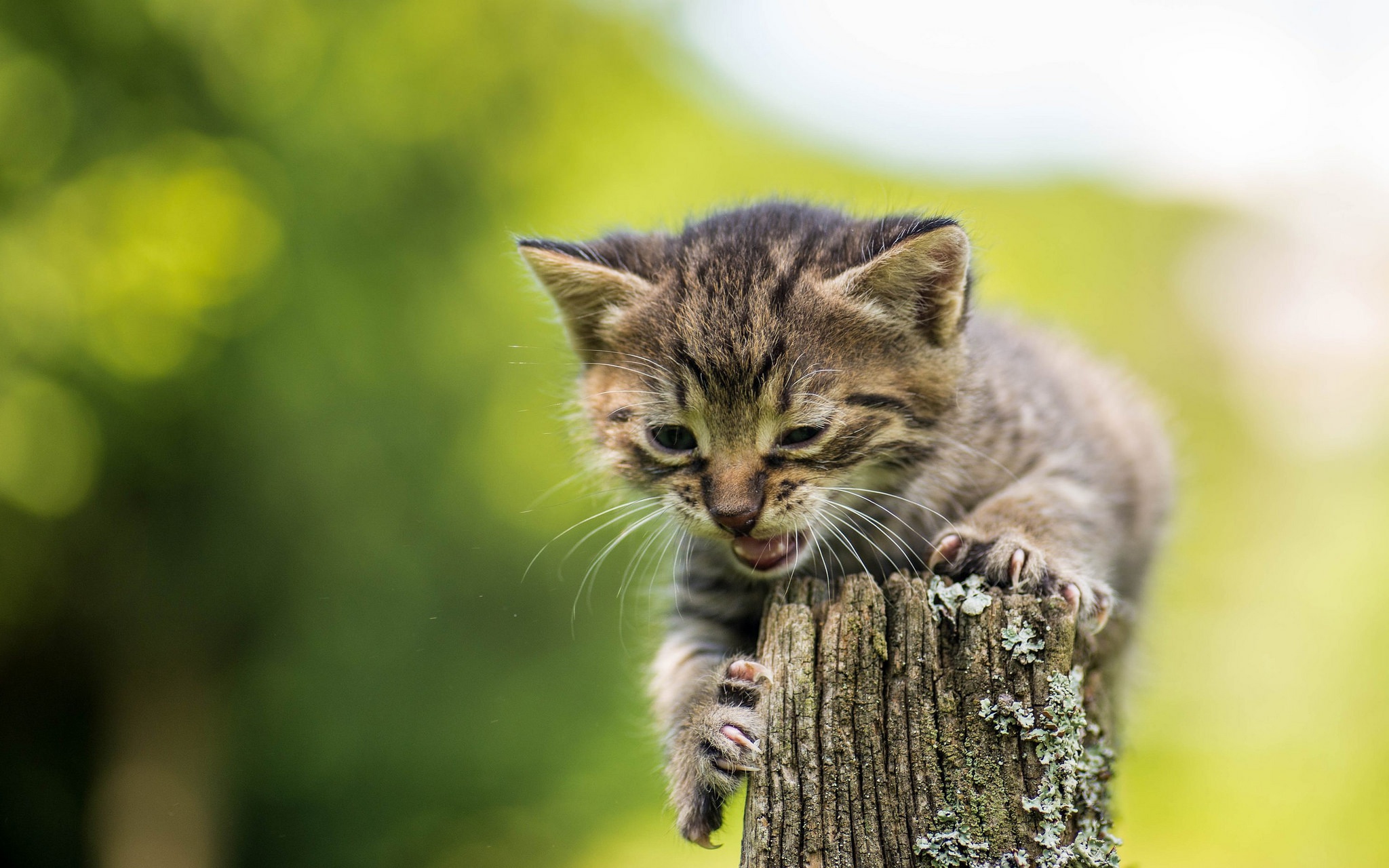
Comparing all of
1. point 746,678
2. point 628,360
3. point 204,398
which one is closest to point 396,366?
point 204,398

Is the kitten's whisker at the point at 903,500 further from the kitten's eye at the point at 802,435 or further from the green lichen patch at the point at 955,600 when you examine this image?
the green lichen patch at the point at 955,600

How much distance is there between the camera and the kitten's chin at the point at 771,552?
287cm

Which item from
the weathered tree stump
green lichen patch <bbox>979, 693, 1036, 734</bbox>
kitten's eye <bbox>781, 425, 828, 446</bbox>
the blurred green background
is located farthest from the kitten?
the blurred green background

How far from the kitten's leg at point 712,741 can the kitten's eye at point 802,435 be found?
0.63 meters

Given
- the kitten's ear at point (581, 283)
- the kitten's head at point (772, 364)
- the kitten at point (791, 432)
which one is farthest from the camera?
the kitten's ear at point (581, 283)

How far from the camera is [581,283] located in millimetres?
3270

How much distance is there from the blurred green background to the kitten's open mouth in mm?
3393

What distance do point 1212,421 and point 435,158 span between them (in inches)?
255

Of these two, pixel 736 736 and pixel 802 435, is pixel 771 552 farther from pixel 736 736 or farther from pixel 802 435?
pixel 736 736

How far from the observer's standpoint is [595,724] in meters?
8.20

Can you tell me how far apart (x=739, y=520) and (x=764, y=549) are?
0.54 feet

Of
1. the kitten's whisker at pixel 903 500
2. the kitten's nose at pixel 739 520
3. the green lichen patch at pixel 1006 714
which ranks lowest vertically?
the green lichen patch at pixel 1006 714

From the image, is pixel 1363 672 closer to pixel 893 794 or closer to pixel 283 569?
pixel 893 794

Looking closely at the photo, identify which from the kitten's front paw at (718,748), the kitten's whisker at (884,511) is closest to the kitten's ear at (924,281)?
the kitten's whisker at (884,511)
